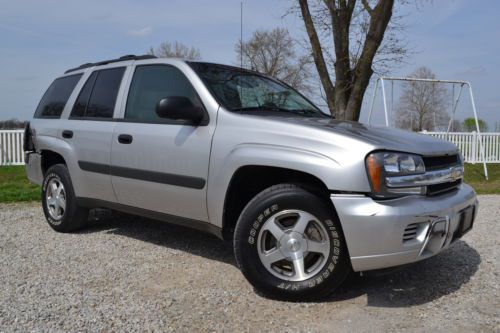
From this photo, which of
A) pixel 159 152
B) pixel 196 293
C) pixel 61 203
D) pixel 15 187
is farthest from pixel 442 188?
pixel 15 187

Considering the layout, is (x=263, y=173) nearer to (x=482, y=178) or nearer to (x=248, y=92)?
(x=248, y=92)

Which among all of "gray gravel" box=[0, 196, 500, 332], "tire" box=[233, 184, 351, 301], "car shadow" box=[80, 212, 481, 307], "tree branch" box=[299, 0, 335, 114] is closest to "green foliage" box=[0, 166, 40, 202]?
"car shadow" box=[80, 212, 481, 307]

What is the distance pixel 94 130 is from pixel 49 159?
4.29ft

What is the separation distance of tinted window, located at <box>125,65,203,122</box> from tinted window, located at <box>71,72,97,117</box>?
2.57 ft

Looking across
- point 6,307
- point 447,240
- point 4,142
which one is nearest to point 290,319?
point 447,240

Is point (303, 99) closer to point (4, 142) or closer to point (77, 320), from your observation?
point (77, 320)

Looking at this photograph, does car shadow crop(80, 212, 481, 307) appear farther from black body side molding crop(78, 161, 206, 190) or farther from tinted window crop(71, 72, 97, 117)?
tinted window crop(71, 72, 97, 117)

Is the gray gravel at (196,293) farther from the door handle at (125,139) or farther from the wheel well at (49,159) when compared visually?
the door handle at (125,139)

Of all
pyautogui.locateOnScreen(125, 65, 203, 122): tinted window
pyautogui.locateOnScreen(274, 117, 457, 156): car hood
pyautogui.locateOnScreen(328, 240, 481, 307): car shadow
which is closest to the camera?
pyautogui.locateOnScreen(274, 117, 457, 156): car hood

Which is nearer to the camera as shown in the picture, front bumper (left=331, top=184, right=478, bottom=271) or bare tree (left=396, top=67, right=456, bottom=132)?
front bumper (left=331, top=184, right=478, bottom=271)

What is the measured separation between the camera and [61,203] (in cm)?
505

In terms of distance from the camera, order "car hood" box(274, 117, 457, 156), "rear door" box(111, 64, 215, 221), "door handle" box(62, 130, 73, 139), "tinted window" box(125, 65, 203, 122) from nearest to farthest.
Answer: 1. "car hood" box(274, 117, 457, 156)
2. "rear door" box(111, 64, 215, 221)
3. "tinted window" box(125, 65, 203, 122)
4. "door handle" box(62, 130, 73, 139)

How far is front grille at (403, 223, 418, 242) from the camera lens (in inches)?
110

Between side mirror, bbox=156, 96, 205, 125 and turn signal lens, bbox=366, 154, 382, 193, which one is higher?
side mirror, bbox=156, 96, 205, 125
